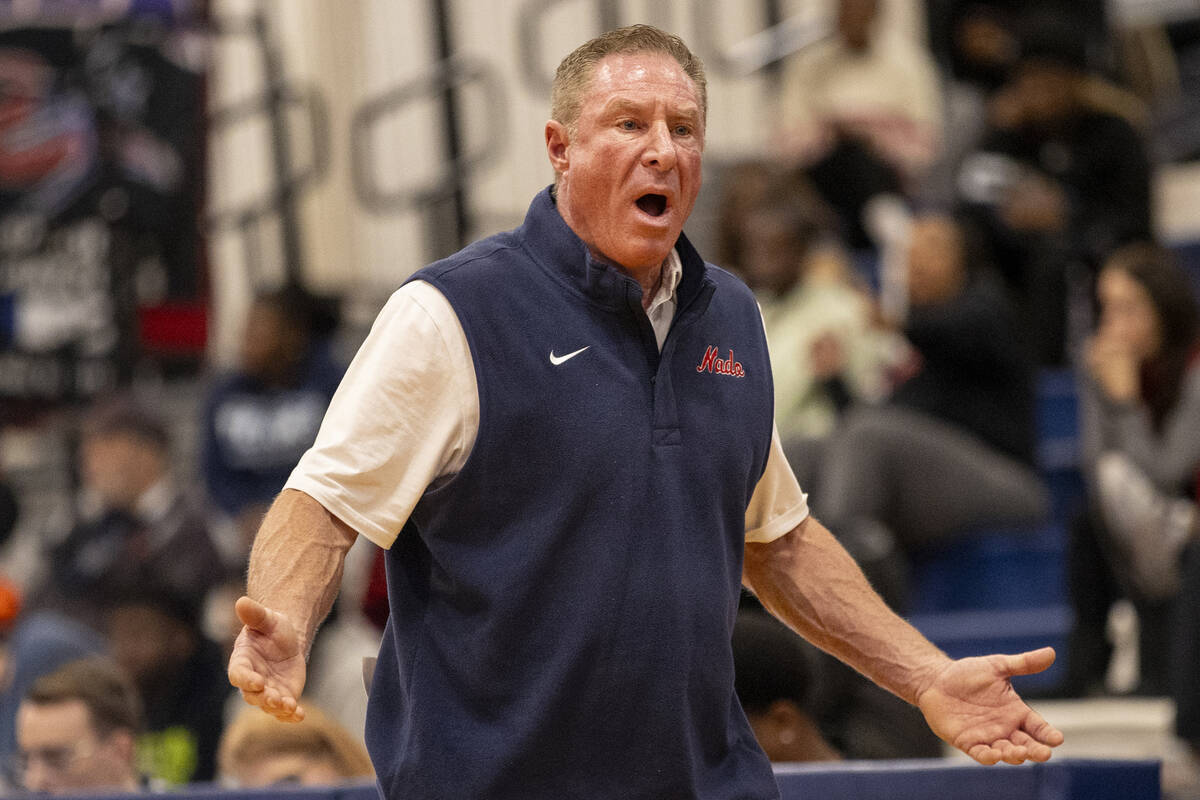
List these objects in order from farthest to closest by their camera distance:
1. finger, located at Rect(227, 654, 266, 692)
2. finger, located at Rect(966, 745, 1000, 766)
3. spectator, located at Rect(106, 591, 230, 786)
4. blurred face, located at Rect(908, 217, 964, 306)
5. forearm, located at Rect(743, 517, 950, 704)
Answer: blurred face, located at Rect(908, 217, 964, 306) < spectator, located at Rect(106, 591, 230, 786) < forearm, located at Rect(743, 517, 950, 704) < finger, located at Rect(966, 745, 1000, 766) < finger, located at Rect(227, 654, 266, 692)

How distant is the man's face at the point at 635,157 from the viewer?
271cm

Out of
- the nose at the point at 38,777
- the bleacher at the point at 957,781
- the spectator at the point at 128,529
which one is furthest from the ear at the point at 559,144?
the spectator at the point at 128,529

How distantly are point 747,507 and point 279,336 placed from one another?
5.54 m

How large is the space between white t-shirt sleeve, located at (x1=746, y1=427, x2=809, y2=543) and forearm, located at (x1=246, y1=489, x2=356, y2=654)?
778mm

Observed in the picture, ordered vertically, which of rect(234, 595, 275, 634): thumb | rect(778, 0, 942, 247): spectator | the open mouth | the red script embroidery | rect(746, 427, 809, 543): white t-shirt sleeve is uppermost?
the open mouth

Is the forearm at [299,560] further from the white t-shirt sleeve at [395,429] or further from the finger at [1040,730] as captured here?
the finger at [1040,730]

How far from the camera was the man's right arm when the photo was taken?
229 centimetres

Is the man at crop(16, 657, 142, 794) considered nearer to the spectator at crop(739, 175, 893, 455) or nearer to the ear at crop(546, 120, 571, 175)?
the ear at crop(546, 120, 571, 175)

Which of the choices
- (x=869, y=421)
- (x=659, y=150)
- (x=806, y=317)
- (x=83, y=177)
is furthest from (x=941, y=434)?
(x=83, y=177)

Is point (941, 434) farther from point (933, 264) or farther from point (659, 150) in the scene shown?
point (659, 150)

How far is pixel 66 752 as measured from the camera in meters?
4.72

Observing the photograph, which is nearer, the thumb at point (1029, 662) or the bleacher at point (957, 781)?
the thumb at point (1029, 662)

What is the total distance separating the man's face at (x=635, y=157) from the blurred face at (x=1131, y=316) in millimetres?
3888

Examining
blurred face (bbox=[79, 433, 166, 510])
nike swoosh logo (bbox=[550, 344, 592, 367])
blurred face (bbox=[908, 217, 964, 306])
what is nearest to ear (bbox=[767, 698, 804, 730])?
nike swoosh logo (bbox=[550, 344, 592, 367])
